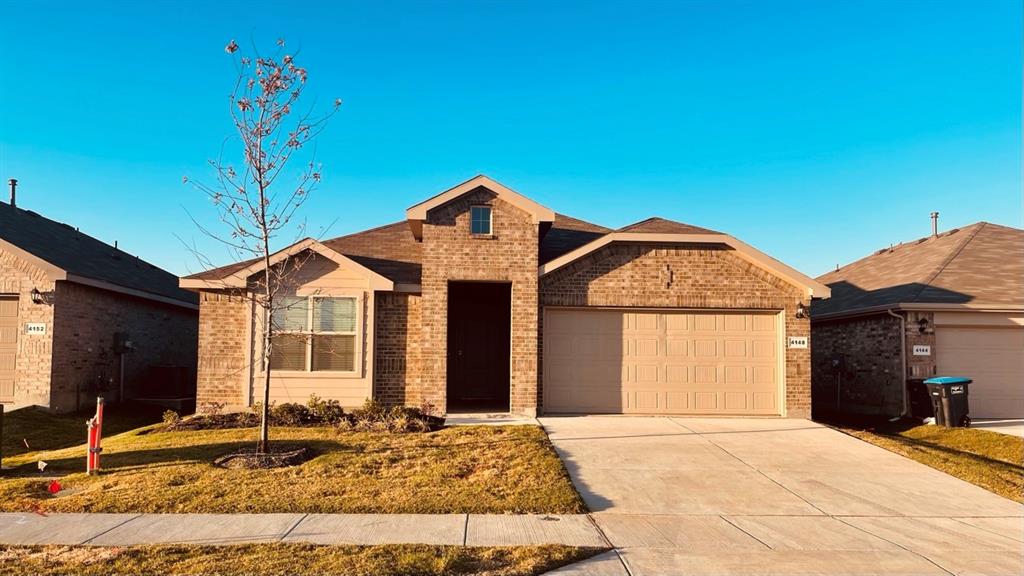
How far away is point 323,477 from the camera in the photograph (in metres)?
8.44

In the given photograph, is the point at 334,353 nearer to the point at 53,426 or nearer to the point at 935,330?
the point at 53,426

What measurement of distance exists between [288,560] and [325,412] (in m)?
6.99

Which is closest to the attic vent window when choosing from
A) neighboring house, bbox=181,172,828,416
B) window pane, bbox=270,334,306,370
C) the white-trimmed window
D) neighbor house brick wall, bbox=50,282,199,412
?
neighboring house, bbox=181,172,828,416

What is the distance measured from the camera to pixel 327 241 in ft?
55.4

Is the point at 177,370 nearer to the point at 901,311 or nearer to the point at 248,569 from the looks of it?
the point at 248,569

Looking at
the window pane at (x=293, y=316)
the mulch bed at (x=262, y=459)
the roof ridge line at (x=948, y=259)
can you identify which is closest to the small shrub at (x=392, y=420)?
the mulch bed at (x=262, y=459)

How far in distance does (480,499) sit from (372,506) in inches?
49.9

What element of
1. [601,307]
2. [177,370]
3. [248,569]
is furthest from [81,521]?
[177,370]

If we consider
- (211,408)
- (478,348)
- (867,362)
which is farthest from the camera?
(478,348)

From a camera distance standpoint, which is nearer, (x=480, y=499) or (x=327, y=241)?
(x=480, y=499)

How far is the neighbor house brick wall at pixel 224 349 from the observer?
13234 mm

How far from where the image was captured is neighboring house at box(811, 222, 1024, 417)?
48.9 feet

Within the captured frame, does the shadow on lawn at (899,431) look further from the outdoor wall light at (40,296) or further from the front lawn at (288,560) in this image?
the outdoor wall light at (40,296)

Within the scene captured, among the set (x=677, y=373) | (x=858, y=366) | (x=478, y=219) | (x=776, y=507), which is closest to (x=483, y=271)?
(x=478, y=219)
